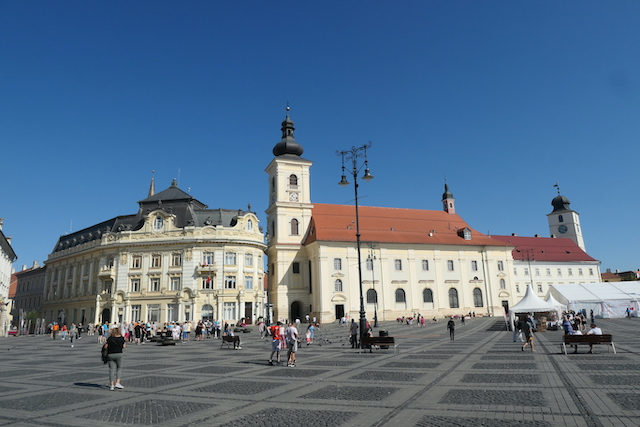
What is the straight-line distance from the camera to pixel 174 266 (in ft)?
169

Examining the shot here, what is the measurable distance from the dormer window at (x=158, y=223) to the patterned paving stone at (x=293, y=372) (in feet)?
140

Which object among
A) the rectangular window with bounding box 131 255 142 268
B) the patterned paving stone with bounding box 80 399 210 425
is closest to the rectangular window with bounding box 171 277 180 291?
the rectangular window with bounding box 131 255 142 268

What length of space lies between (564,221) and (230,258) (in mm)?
80939

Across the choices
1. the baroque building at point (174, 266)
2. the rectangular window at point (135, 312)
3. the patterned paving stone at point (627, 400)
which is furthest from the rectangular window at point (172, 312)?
the patterned paving stone at point (627, 400)

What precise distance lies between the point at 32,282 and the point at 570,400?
92.5m

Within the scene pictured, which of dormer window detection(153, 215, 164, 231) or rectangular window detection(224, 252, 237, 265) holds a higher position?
dormer window detection(153, 215, 164, 231)

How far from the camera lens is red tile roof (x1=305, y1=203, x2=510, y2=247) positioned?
57.4 metres

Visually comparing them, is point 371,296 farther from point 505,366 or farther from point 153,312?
point 505,366

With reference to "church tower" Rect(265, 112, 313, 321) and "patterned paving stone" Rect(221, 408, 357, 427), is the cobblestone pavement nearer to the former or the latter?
"patterned paving stone" Rect(221, 408, 357, 427)

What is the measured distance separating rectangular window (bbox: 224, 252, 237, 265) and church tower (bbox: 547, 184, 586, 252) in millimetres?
79247

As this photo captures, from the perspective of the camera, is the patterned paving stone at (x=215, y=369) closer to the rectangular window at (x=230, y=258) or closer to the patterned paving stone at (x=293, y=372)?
the patterned paving stone at (x=293, y=372)

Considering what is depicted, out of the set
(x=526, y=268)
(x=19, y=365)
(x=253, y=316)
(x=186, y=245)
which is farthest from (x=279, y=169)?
(x=526, y=268)

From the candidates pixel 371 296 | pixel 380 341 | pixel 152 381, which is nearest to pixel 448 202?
pixel 371 296

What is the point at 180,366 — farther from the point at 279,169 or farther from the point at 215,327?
the point at 279,169
